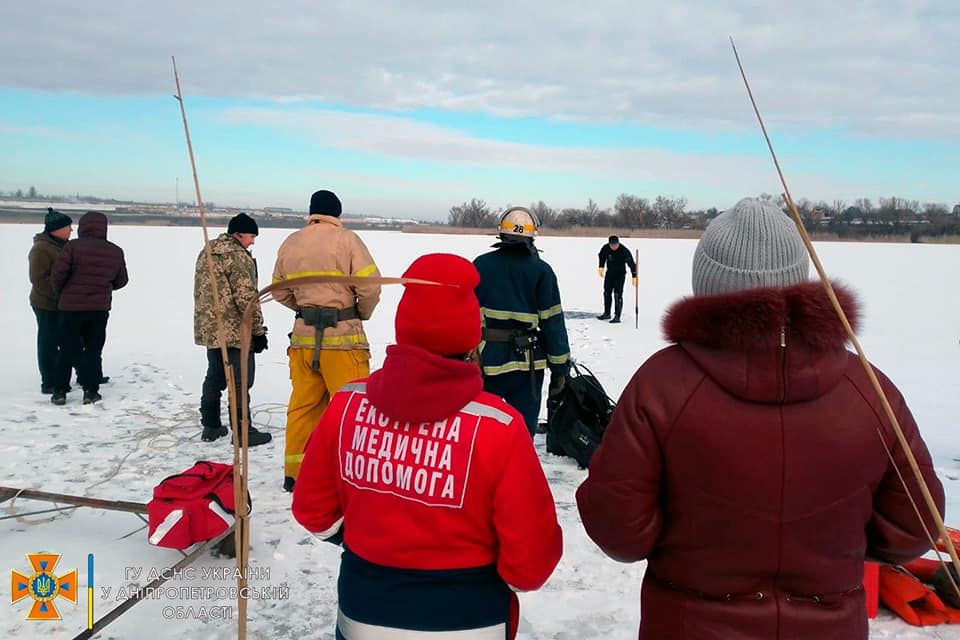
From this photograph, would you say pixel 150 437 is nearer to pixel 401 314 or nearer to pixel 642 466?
pixel 401 314

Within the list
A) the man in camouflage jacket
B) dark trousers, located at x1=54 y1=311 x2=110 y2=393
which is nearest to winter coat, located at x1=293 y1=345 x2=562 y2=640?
the man in camouflage jacket

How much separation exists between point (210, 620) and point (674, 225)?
6365cm

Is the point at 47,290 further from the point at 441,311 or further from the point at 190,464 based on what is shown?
the point at 441,311

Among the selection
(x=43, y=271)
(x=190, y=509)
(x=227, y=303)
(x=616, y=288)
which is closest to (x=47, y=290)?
(x=43, y=271)

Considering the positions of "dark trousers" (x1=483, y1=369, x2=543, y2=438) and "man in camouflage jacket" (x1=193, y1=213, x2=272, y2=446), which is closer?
"dark trousers" (x1=483, y1=369, x2=543, y2=438)

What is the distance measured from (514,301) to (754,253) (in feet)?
8.64

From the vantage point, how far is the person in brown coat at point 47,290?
650cm

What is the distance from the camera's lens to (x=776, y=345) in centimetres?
139

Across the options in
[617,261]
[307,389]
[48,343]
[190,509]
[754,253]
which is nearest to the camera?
[754,253]

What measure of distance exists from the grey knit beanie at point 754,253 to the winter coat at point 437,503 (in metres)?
0.59

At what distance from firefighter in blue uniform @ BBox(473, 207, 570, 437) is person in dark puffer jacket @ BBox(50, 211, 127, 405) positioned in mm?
3984

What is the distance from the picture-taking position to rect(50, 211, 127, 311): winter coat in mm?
6152

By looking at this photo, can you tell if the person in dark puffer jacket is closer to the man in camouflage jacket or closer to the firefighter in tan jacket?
the man in camouflage jacket

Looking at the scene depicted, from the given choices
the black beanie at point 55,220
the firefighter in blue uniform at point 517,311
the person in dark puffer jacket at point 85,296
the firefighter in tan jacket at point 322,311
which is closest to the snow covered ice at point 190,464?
the person in dark puffer jacket at point 85,296
